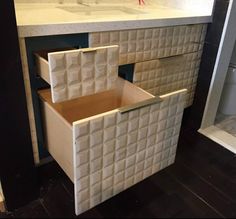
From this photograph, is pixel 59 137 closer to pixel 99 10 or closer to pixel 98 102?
pixel 98 102

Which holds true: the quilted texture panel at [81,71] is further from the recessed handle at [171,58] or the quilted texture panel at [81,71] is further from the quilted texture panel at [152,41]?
the recessed handle at [171,58]

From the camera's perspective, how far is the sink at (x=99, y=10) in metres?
1.45

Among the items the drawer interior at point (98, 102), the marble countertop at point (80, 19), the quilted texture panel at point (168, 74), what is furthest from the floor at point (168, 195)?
the marble countertop at point (80, 19)

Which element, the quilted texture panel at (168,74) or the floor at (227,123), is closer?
the quilted texture panel at (168,74)

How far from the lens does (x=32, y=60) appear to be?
1032mm

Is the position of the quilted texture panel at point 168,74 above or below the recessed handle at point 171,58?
below

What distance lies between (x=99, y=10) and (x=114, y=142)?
0.99 meters

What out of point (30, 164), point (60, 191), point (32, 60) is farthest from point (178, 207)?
point (32, 60)

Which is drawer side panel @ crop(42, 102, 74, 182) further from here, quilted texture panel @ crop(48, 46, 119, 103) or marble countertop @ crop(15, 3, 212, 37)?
marble countertop @ crop(15, 3, 212, 37)

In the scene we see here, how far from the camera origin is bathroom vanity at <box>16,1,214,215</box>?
2.84 feet

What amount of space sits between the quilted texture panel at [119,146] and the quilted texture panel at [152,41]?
0.39 meters

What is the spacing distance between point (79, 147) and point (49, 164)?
604 millimetres

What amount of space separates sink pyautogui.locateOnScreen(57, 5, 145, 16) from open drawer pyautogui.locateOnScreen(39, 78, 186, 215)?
1.85ft

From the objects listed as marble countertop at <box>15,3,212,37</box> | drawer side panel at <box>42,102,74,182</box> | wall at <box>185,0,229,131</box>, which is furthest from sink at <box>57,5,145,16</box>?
drawer side panel at <box>42,102,74,182</box>
